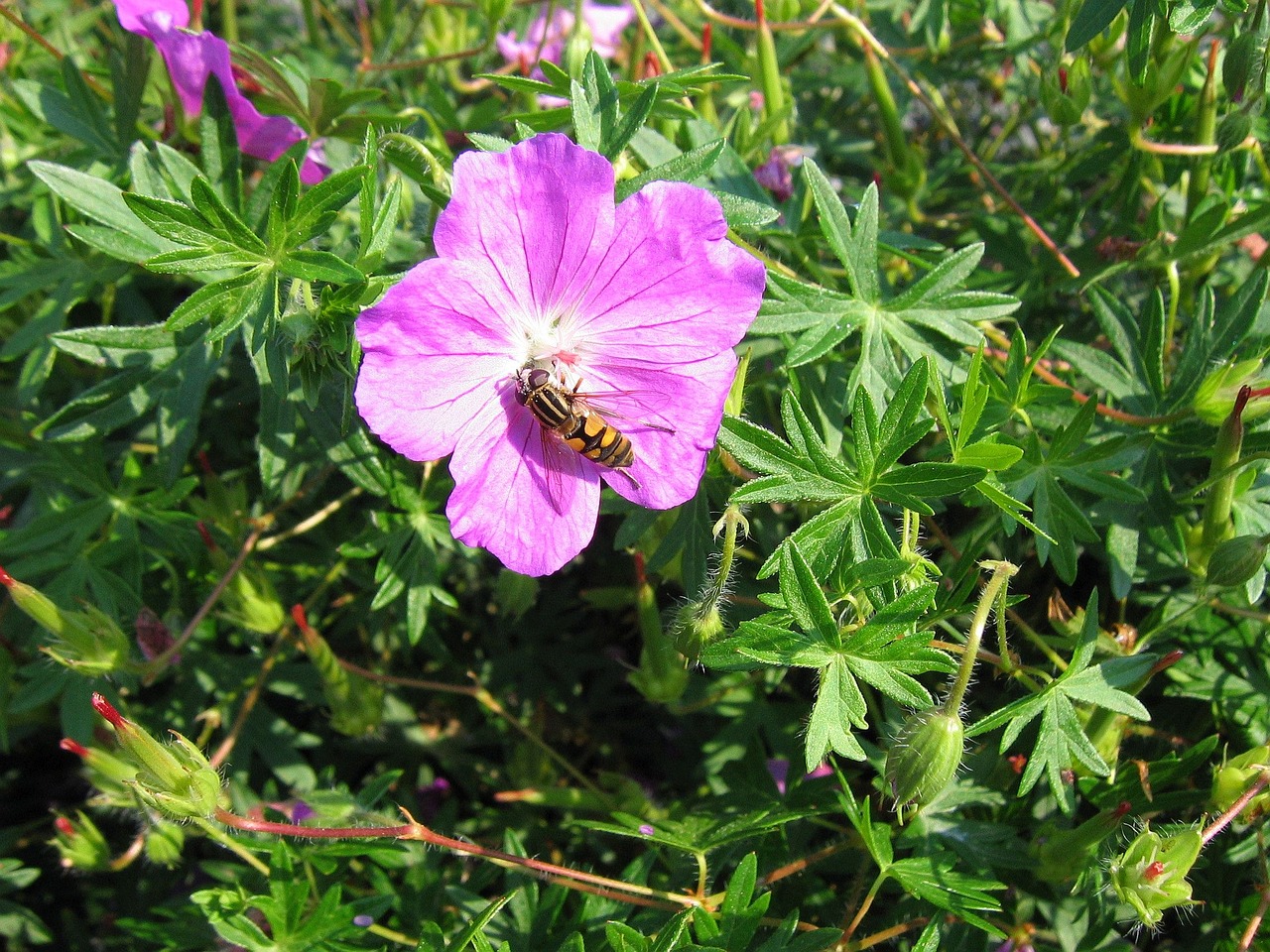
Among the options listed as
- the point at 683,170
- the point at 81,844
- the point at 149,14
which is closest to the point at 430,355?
the point at 683,170

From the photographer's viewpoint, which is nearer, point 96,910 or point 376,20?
point 96,910

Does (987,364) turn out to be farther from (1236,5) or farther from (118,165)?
(118,165)

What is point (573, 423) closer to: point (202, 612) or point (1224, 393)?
point (202, 612)

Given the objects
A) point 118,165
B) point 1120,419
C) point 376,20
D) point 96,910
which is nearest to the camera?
point 1120,419

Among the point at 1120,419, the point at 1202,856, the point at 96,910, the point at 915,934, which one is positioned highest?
the point at 1120,419

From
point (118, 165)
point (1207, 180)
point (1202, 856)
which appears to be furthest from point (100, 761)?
point (1207, 180)

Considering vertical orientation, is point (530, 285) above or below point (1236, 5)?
below

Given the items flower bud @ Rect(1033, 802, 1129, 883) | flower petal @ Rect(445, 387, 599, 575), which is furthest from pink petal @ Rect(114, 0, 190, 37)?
flower bud @ Rect(1033, 802, 1129, 883)
